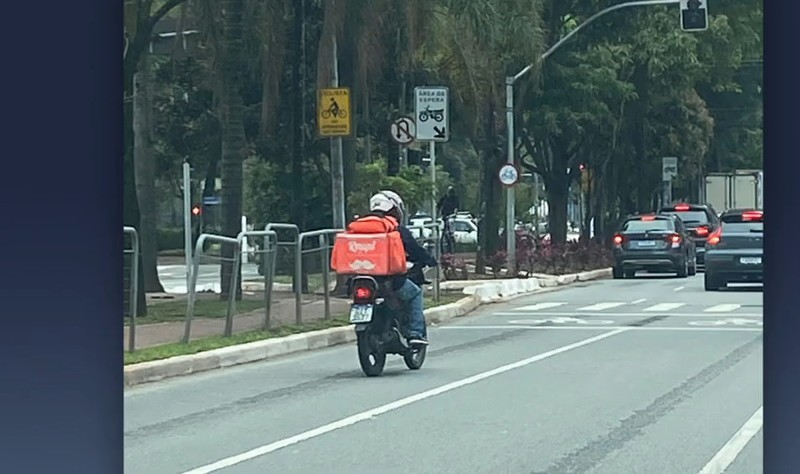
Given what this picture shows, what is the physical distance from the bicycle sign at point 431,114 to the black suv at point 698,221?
47.7 ft

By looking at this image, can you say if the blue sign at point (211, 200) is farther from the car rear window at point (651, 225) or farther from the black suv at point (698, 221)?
the car rear window at point (651, 225)

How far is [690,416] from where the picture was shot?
11.1 metres

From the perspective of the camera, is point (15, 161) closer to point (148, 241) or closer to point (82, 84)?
point (82, 84)

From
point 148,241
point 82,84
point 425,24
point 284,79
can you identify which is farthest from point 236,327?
point 82,84

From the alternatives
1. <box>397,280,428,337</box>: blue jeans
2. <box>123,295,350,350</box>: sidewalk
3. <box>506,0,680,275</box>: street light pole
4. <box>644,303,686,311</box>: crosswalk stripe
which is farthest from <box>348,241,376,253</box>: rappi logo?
<box>506,0,680,275</box>: street light pole

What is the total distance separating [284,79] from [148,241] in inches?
236

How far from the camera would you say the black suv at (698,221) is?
37344 mm

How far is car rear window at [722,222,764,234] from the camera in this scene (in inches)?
1056

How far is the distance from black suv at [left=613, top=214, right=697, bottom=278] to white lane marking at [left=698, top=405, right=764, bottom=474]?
861 inches

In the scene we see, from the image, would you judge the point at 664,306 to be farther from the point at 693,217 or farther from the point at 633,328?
the point at 693,217

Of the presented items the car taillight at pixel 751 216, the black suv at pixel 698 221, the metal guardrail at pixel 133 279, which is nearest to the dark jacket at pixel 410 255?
the metal guardrail at pixel 133 279

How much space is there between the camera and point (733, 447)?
963cm

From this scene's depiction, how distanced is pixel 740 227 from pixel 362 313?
15486 millimetres

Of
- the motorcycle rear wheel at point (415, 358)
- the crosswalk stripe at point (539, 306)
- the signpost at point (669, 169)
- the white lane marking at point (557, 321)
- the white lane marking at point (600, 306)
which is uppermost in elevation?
the signpost at point (669, 169)
